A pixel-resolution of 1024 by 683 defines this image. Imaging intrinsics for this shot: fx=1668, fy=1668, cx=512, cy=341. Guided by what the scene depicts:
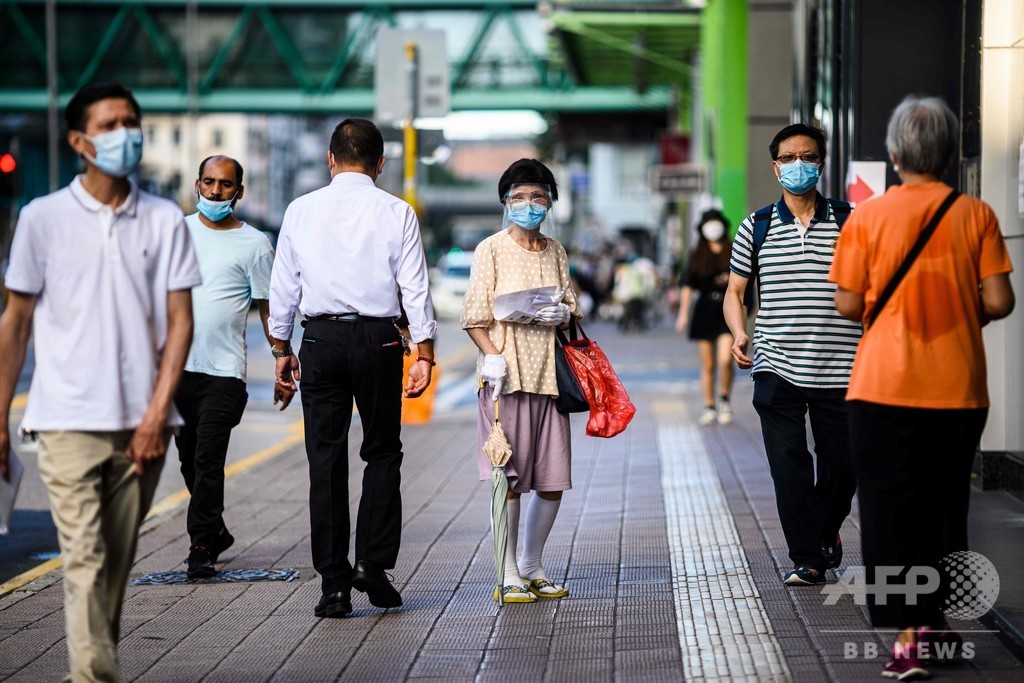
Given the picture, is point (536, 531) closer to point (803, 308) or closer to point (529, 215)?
point (529, 215)

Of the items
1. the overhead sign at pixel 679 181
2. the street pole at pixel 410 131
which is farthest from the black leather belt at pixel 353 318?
the overhead sign at pixel 679 181

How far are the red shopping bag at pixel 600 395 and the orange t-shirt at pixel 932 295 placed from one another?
1795 mm

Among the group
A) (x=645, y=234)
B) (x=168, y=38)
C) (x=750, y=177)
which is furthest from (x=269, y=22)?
(x=645, y=234)


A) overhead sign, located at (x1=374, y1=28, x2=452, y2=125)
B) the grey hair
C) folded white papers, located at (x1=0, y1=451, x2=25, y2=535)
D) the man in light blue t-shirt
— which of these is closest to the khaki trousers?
folded white papers, located at (x1=0, y1=451, x2=25, y2=535)

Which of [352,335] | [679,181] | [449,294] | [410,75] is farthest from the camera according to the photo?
[449,294]

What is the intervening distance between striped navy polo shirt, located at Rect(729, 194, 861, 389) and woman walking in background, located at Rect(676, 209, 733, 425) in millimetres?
7368

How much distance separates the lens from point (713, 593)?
277 inches

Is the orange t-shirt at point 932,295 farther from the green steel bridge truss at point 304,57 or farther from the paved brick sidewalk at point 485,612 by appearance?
the green steel bridge truss at point 304,57

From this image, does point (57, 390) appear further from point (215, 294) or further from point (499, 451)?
point (215, 294)

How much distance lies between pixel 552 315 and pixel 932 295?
1.98m

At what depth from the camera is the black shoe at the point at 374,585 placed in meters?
6.72

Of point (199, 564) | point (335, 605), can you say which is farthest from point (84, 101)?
point (199, 564)

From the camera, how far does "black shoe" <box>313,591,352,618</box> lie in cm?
670

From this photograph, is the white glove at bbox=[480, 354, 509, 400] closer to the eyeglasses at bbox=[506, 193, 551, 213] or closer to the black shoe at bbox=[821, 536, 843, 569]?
the eyeglasses at bbox=[506, 193, 551, 213]
